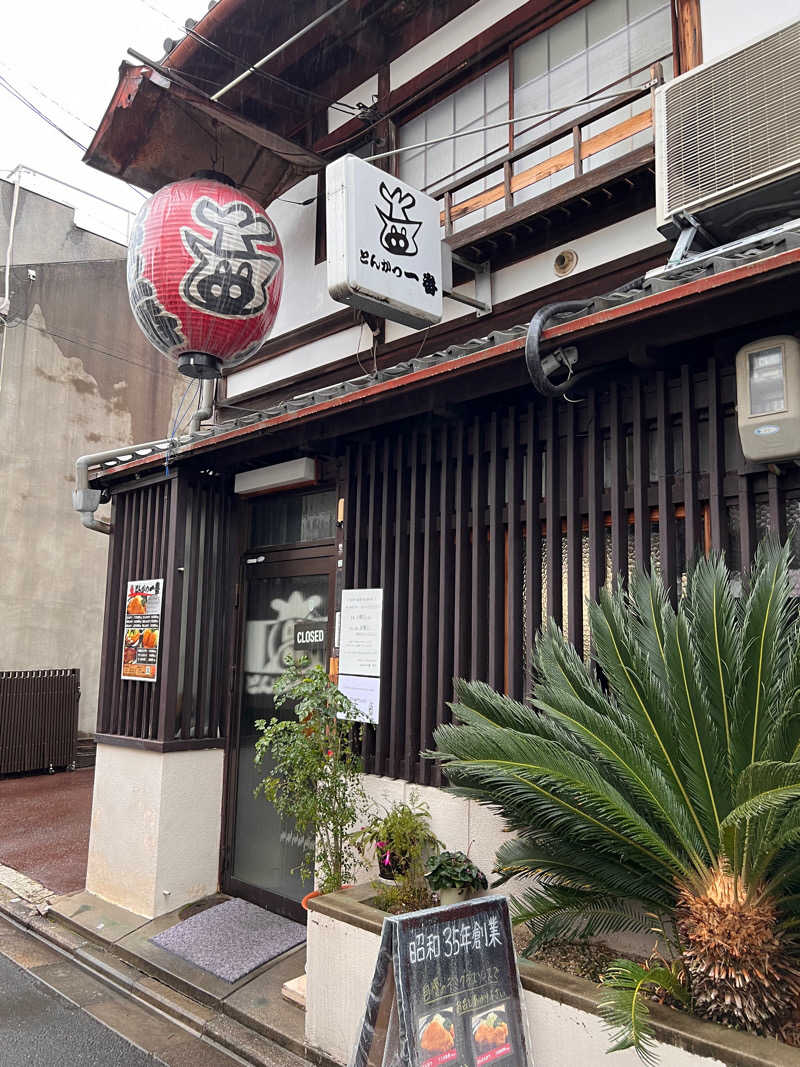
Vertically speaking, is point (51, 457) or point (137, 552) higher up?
point (51, 457)

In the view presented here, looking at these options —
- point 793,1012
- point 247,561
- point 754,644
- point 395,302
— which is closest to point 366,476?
point 395,302

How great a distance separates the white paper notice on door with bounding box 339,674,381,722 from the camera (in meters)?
6.62

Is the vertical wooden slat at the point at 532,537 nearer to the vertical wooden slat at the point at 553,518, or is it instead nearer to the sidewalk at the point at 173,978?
the vertical wooden slat at the point at 553,518

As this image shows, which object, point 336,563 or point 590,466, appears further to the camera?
point 336,563

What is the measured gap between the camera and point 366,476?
23.4 ft

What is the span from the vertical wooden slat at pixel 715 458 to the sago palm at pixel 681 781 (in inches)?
20.7

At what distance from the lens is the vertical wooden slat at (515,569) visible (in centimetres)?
564

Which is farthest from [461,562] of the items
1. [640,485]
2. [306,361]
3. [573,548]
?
[306,361]

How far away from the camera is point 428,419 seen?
646 cm

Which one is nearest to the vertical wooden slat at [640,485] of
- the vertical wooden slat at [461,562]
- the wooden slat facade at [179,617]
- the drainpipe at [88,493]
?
the vertical wooden slat at [461,562]

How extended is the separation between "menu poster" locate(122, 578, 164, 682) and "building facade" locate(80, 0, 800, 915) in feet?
0.66

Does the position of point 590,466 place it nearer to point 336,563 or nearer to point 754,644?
point 754,644

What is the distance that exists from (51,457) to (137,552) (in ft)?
29.4

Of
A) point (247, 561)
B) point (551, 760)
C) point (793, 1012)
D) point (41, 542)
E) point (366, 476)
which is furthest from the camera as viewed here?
point (41, 542)
